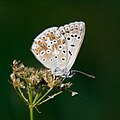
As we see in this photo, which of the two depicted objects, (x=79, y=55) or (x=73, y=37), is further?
(x=79, y=55)

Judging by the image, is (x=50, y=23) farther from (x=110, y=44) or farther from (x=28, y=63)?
(x=28, y=63)

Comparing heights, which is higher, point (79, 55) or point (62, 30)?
point (62, 30)

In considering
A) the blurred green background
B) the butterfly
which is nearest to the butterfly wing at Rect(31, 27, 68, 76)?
the butterfly

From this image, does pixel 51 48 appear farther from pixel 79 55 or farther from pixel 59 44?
pixel 79 55

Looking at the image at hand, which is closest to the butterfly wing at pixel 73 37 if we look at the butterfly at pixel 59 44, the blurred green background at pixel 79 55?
the butterfly at pixel 59 44

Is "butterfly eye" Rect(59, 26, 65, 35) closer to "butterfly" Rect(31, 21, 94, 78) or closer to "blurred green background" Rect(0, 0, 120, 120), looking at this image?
"butterfly" Rect(31, 21, 94, 78)

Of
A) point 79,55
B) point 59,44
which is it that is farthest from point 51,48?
point 79,55

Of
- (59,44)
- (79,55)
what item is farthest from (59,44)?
(79,55)
